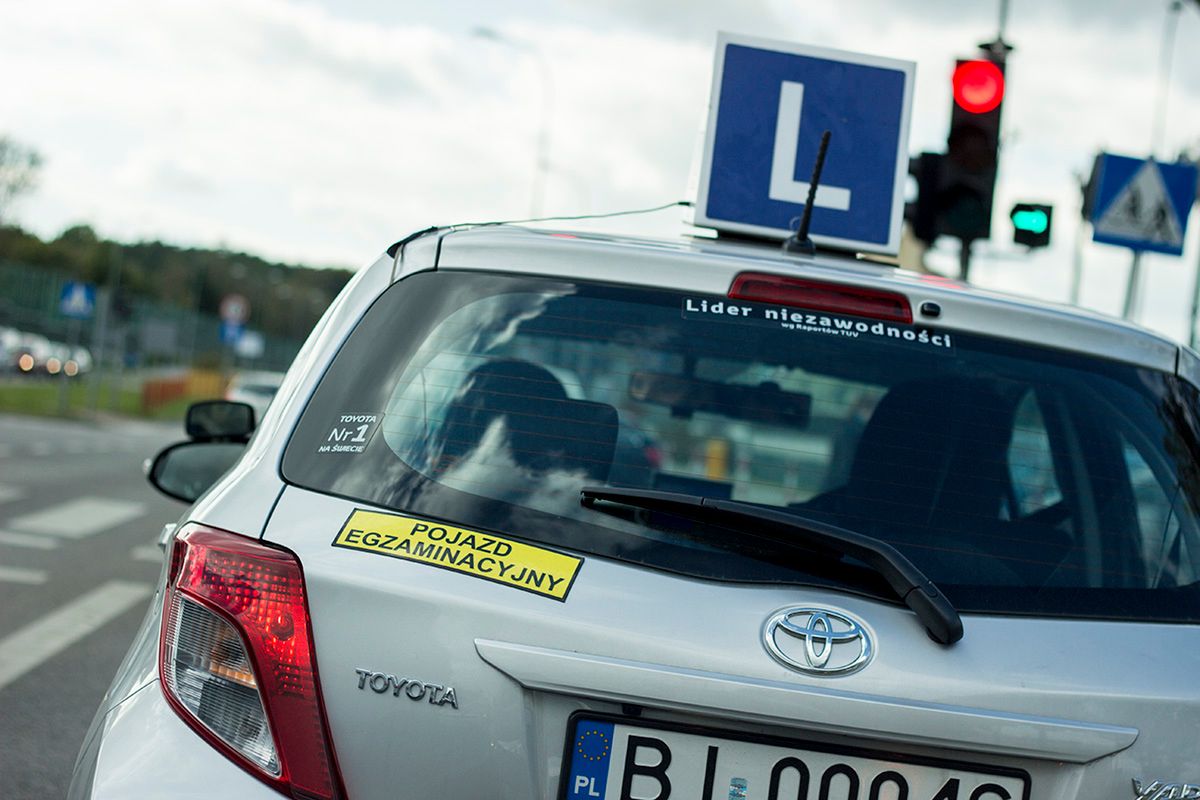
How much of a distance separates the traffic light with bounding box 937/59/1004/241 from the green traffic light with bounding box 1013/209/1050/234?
2.73 ft

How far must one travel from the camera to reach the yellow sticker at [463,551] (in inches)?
82.0

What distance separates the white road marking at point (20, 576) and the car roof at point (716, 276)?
707 cm

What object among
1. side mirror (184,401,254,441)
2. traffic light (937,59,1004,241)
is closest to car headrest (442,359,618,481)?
side mirror (184,401,254,441)

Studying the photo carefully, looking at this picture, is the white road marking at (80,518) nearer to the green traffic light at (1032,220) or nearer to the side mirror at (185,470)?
the green traffic light at (1032,220)

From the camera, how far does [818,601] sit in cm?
207

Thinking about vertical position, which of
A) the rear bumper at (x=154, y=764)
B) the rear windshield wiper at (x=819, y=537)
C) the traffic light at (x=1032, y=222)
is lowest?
the rear bumper at (x=154, y=764)

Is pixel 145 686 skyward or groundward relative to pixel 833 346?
groundward

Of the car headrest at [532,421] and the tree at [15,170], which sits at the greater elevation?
the tree at [15,170]

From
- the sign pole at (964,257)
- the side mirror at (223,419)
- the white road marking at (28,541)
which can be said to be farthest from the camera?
the sign pole at (964,257)

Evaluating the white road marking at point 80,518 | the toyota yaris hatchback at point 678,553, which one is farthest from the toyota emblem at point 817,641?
the white road marking at point 80,518

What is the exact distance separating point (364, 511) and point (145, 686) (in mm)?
426

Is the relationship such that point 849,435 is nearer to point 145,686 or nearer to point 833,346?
point 833,346

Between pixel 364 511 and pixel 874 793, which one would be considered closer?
pixel 874 793

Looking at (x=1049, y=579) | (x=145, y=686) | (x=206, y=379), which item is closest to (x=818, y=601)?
(x=1049, y=579)
